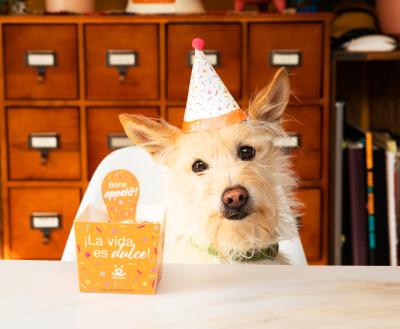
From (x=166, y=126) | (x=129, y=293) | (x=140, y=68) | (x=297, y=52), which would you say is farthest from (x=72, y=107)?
(x=129, y=293)

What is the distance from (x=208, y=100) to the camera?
2.75ft

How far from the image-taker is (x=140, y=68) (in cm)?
228

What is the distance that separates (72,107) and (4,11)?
49cm

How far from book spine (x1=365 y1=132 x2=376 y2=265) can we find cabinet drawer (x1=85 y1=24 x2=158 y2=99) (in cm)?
79

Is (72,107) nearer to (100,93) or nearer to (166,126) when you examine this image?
(100,93)

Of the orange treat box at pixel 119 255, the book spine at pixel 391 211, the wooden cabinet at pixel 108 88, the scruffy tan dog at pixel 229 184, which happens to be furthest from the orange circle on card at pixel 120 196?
the book spine at pixel 391 211

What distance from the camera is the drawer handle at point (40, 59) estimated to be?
227 cm

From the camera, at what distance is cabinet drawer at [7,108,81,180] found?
90.9 inches

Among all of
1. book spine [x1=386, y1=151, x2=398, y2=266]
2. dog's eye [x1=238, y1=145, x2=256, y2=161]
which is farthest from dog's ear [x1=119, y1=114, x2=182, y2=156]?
book spine [x1=386, y1=151, x2=398, y2=266]

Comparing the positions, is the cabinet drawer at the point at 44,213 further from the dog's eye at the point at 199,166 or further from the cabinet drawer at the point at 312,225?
the dog's eye at the point at 199,166

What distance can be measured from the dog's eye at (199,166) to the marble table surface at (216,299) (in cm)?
16

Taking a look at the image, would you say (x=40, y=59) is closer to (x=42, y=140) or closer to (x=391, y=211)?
(x=42, y=140)

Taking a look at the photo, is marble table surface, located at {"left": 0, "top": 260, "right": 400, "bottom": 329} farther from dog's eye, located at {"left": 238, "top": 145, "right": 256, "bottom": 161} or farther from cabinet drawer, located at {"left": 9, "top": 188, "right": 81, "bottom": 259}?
cabinet drawer, located at {"left": 9, "top": 188, "right": 81, "bottom": 259}

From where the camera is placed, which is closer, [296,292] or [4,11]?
[296,292]
